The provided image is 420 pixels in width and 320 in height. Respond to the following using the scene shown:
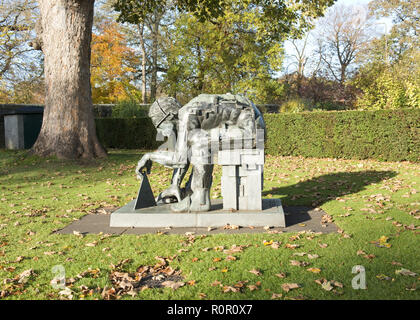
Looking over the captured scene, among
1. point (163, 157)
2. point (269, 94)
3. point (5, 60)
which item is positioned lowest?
point (163, 157)

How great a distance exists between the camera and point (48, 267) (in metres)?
4.52

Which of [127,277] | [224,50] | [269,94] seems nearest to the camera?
[127,277]

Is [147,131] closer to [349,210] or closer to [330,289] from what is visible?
[349,210]

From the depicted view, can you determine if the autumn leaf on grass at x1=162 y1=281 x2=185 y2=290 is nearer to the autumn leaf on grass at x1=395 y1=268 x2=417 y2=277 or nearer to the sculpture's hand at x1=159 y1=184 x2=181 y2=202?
the autumn leaf on grass at x1=395 y1=268 x2=417 y2=277

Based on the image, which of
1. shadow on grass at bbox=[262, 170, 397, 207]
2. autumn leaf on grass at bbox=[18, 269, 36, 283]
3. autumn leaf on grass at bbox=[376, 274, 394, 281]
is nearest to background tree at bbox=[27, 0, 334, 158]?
shadow on grass at bbox=[262, 170, 397, 207]

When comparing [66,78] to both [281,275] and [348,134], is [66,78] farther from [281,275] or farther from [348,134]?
[281,275]

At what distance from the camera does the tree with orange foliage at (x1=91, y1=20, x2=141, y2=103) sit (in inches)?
1345

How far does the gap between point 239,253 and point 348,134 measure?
496 inches

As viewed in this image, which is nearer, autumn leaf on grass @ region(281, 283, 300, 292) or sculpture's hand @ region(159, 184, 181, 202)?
autumn leaf on grass @ region(281, 283, 300, 292)

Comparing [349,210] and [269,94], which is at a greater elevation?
[269,94]

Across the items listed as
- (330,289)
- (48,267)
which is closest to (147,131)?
(48,267)

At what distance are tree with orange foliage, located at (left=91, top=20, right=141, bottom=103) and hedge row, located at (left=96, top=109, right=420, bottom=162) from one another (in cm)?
2003

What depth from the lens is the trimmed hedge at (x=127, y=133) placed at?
22172mm

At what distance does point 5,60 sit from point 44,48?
55.3ft
